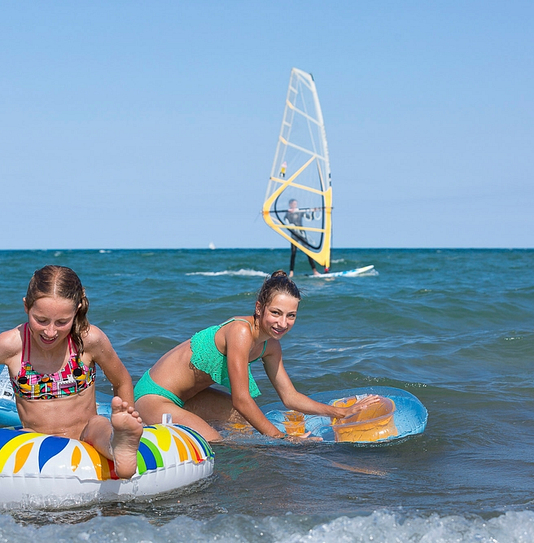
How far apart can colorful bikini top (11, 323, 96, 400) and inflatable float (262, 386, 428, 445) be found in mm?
1568

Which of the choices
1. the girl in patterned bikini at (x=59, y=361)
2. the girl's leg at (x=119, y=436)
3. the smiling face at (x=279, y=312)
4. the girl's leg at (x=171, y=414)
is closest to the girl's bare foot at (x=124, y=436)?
the girl's leg at (x=119, y=436)

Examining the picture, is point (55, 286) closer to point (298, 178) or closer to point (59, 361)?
point (59, 361)

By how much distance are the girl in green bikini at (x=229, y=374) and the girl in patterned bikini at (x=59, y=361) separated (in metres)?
0.72

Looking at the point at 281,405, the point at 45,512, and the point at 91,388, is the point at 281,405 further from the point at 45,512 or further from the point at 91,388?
the point at 45,512

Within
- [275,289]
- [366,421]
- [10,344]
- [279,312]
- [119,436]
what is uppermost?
[275,289]

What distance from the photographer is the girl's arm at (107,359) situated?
11.3 ft

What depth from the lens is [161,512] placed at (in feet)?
9.97

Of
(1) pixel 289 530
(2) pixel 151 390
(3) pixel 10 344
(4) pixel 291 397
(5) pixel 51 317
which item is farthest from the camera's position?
(4) pixel 291 397

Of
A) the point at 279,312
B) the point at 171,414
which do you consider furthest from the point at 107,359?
the point at 279,312

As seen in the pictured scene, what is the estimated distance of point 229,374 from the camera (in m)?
4.12

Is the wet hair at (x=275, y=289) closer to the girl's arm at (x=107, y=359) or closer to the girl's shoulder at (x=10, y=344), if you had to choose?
the girl's arm at (x=107, y=359)

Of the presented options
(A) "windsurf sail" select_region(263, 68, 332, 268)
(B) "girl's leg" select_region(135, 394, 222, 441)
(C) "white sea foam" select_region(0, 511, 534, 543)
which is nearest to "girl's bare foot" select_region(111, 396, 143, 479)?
(C) "white sea foam" select_region(0, 511, 534, 543)

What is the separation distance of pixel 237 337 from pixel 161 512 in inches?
51.8

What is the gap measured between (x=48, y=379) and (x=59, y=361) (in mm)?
Answer: 102
